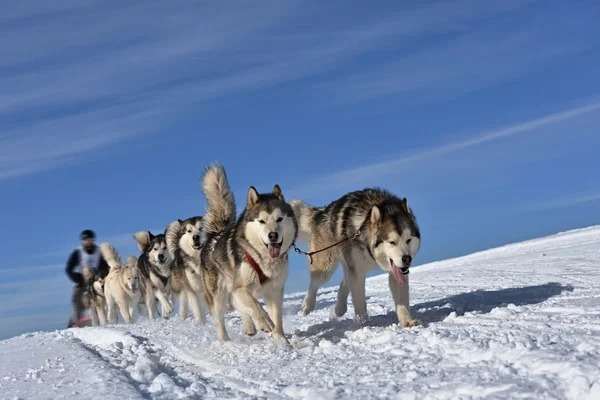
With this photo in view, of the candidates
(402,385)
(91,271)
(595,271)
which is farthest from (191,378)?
(91,271)

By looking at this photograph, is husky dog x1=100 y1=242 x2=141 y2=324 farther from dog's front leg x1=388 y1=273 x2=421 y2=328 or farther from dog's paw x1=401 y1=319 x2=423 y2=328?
dog's paw x1=401 y1=319 x2=423 y2=328

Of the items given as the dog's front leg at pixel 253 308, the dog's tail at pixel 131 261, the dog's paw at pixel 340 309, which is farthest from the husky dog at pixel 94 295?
the dog's front leg at pixel 253 308

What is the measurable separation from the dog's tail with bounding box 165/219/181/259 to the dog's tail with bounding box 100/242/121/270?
3664 mm

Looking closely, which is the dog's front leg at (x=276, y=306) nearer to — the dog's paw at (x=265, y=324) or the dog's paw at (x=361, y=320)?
the dog's paw at (x=265, y=324)

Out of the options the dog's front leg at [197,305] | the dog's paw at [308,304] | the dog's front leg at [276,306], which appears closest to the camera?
the dog's front leg at [276,306]

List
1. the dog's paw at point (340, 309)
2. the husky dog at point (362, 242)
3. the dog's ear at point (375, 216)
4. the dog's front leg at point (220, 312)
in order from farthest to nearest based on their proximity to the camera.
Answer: the dog's paw at point (340, 309)
the dog's front leg at point (220, 312)
the dog's ear at point (375, 216)
the husky dog at point (362, 242)

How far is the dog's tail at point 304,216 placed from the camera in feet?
30.5

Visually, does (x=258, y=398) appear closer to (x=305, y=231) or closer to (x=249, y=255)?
(x=249, y=255)

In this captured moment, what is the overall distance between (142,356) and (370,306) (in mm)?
3645

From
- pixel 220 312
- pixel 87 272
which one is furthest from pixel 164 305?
pixel 220 312

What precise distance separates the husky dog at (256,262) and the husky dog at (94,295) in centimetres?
745

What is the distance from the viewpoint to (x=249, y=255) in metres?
7.45

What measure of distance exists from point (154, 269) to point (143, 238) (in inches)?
33.1

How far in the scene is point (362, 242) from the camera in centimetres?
790
